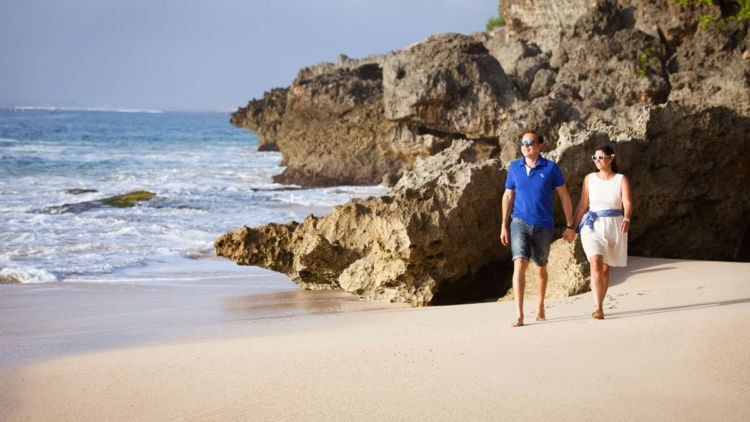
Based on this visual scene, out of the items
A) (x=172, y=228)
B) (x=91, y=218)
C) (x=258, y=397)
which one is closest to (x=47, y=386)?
(x=258, y=397)

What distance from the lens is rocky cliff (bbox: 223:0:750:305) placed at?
756 cm

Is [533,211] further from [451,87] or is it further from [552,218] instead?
[451,87]

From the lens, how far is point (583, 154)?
796 centimetres

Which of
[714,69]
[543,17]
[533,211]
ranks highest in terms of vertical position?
[543,17]

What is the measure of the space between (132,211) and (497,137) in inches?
326

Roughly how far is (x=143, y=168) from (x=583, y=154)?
27.6 meters

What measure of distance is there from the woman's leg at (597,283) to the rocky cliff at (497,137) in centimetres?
123

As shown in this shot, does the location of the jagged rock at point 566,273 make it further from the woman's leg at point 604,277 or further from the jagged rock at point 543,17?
the jagged rock at point 543,17

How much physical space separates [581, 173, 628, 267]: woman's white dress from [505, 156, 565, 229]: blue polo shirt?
0.31 m

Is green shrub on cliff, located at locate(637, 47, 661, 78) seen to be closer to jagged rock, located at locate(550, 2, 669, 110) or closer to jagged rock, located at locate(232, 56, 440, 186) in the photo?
jagged rock, located at locate(550, 2, 669, 110)

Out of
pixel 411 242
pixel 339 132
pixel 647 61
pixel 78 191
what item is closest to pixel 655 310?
pixel 411 242

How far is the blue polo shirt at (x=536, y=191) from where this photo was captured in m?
5.99

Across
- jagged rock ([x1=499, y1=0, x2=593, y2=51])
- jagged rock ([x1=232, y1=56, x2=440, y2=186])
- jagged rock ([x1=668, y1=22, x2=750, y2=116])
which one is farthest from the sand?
jagged rock ([x1=232, y1=56, x2=440, y2=186])

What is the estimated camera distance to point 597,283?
577cm
